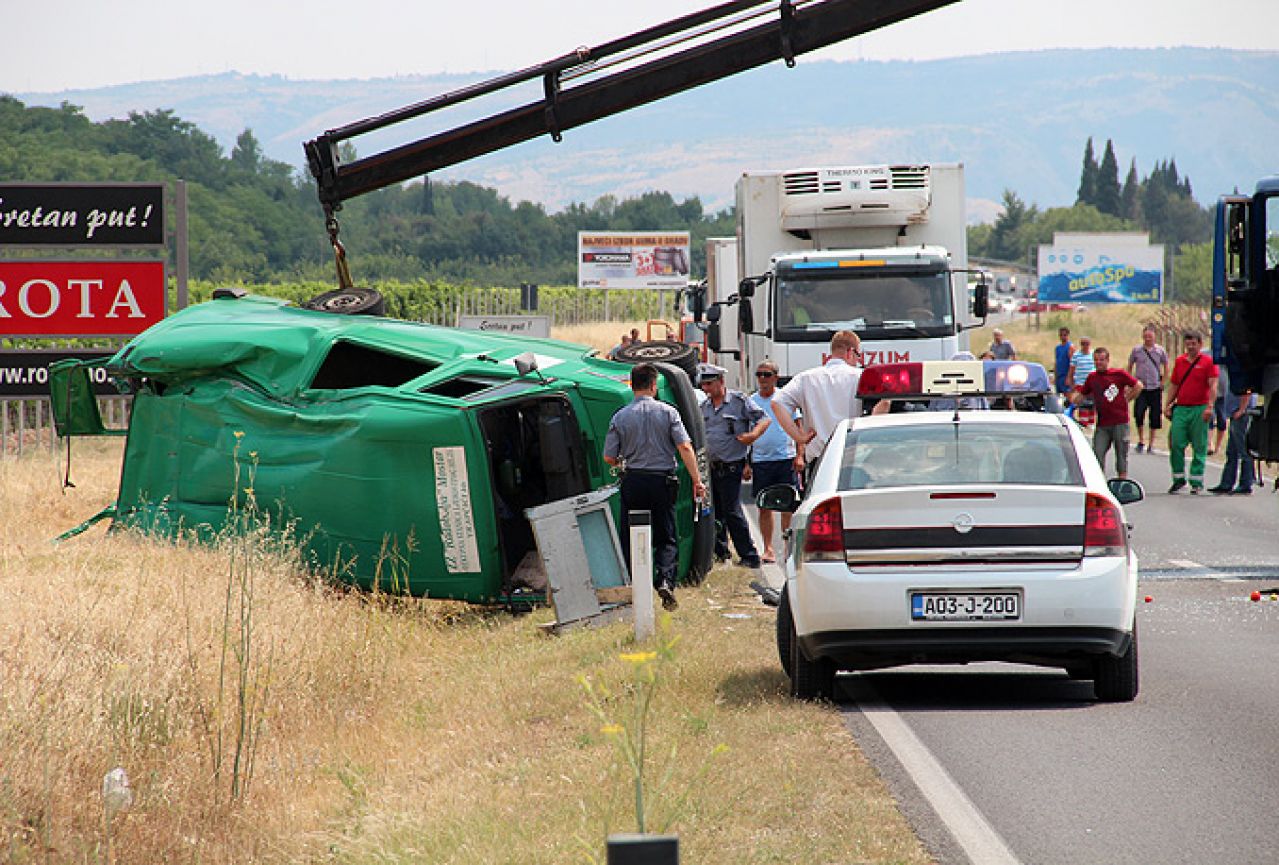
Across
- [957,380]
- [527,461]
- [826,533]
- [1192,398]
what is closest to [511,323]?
[1192,398]

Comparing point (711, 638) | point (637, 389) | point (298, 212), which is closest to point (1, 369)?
point (637, 389)

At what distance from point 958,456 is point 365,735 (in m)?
3.68

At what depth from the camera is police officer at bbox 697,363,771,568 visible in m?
16.2

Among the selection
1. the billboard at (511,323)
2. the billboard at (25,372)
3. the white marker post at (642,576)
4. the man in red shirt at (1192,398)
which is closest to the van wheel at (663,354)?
the white marker post at (642,576)

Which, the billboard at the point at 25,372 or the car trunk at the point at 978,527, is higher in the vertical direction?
the car trunk at the point at 978,527

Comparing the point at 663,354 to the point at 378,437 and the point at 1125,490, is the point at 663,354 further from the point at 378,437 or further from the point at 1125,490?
the point at 1125,490

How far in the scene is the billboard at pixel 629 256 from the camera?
75.6 m

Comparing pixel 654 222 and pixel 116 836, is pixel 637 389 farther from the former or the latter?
pixel 654 222

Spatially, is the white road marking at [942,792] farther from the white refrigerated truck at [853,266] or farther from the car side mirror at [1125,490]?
the white refrigerated truck at [853,266]

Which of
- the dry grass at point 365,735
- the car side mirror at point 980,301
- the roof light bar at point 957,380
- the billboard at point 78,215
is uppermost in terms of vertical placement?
the billboard at point 78,215

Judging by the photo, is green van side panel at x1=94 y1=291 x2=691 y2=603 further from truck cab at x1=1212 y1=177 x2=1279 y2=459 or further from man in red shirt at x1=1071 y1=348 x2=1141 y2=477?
man in red shirt at x1=1071 y1=348 x2=1141 y2=477

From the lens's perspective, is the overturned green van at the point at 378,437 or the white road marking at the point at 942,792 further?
the overturned green van at the point at 378,437

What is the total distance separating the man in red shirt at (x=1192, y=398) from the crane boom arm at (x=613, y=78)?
8268 millimetres

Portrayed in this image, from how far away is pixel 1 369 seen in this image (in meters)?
24.3
